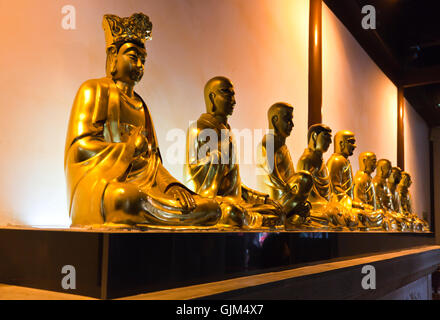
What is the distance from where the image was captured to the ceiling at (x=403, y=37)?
7801mm

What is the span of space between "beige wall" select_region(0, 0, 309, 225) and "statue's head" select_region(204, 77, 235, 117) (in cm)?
58

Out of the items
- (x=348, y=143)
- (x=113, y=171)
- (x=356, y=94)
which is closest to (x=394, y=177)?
(x=356, y=94)

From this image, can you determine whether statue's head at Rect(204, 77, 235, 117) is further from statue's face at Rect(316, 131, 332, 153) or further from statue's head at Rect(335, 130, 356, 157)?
statue's head at Rect(335, 130, 356, 157)

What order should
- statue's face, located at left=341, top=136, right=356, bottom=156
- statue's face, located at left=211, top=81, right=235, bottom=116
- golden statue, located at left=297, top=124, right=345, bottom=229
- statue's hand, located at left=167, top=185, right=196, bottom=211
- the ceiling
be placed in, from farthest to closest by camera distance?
the ceiling → statue's face, located at left=341, top=136, right=356, bottom=156 → golden statue, located at left=297, top=124, right=345, bottom=229 → statue's face, located at left=211, top=81, right=235, bottom=116 → statue's hand, located at left=167, top=185, right=196, bottom=211

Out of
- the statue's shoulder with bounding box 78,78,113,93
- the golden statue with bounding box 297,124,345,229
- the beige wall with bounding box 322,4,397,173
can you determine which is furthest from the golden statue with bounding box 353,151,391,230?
the statue's shoulder with bounding box 78,78,113,93

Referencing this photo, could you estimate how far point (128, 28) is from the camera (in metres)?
2.71

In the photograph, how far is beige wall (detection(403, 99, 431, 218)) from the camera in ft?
39.1

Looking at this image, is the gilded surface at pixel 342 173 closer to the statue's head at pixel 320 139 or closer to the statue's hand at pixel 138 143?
the statue's head at pixel 320 139

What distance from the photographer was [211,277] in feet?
6.71

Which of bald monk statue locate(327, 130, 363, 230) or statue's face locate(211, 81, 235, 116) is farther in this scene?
bald monk statue locate(327, 130, 363, 230)

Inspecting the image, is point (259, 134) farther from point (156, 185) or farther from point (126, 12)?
point (156, 185)

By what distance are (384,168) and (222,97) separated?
379 centimetres

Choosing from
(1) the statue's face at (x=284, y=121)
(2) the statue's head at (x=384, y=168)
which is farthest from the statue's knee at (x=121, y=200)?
(2) the statue's head at (x=384, y=168)

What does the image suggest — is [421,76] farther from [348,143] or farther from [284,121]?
[284,121]
